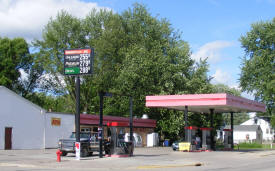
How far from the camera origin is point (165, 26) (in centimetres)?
6019

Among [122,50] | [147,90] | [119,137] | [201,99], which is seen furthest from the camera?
[122,50]

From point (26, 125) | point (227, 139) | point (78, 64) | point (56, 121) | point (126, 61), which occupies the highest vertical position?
point (126, 61)

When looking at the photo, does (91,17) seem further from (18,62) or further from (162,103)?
(162,103)

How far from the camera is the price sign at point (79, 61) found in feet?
87.9

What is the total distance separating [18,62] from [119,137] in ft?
125

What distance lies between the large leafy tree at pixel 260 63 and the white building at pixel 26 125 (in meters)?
33.4

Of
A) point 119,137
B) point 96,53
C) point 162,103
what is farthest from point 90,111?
point 119,137

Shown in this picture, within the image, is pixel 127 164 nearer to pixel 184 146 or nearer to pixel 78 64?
pixel 78 64

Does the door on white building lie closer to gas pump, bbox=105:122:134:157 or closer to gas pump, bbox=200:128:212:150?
gas pump, bbox=105:122:134:157

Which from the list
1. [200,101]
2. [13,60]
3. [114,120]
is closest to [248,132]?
[114,120]

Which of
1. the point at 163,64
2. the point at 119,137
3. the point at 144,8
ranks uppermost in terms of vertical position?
the point at 144,8

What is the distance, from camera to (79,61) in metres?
27.0

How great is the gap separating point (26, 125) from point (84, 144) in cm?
1369

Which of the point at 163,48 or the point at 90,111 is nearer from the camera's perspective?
the point at 163,48
